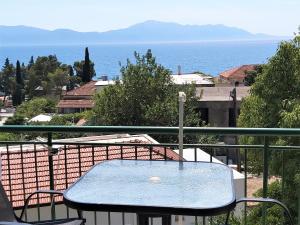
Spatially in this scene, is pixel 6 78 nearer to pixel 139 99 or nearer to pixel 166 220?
pixel 139 99

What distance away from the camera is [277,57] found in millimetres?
18766

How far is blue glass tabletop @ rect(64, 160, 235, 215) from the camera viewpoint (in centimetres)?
262

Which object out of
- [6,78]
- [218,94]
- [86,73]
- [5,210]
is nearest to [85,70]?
[86,73]

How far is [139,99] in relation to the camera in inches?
1476

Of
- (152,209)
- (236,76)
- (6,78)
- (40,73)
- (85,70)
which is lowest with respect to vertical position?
(6,78)

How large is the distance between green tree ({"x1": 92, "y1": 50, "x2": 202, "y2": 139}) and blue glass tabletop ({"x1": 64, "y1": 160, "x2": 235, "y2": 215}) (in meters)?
32.3

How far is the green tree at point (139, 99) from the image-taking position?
3638cm

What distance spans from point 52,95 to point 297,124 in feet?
248

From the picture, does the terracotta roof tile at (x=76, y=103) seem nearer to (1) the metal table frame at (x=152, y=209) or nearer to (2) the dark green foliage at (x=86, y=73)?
(2) the dark green foliage at (x=86, y=73)

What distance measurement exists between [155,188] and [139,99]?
3461 cm

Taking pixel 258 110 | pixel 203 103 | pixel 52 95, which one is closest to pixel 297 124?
pixel 258 110

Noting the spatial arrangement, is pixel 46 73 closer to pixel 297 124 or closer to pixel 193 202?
pixel 297 124

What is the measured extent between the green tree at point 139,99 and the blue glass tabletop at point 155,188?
3233cm

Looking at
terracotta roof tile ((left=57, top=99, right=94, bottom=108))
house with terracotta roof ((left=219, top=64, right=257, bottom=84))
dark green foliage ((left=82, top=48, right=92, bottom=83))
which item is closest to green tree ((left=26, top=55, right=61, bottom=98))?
dark green foliage ((left=82, top=48, right=92, bottom=83))
